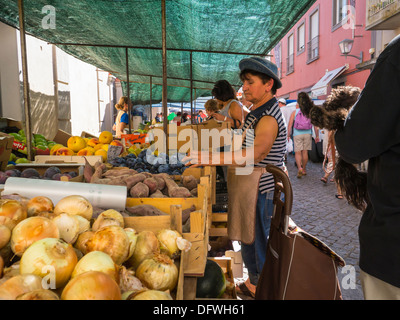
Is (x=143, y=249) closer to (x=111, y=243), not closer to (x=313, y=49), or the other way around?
(x=111, y=243)

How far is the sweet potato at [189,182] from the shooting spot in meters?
2.55

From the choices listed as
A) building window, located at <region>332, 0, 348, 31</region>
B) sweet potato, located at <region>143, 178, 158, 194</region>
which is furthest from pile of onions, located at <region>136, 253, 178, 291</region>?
building window, located at <region>332, 0, 348, 31</region>

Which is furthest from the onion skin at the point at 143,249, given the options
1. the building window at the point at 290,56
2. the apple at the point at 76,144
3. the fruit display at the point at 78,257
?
the building window at the point at 290,56

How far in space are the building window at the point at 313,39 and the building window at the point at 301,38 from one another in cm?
124

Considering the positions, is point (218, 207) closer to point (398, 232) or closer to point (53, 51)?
point (398, 232)

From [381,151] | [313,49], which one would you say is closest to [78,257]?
[381,151]

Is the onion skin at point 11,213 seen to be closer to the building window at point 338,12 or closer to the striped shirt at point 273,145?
the striped shirt at point 273,145

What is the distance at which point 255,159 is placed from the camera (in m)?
2.54

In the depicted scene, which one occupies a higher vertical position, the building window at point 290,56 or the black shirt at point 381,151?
the building window at point 290,56

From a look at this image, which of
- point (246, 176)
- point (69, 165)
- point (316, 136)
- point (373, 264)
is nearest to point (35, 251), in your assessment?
point (373, 264)

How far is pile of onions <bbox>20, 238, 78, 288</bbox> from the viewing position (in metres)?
0.93

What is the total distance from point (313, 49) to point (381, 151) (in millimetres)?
18759

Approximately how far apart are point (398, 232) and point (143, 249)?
1.04 metres

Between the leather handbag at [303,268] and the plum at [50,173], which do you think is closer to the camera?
the leather handbag at [303,268]
